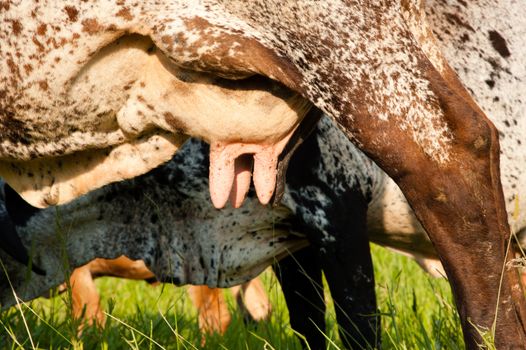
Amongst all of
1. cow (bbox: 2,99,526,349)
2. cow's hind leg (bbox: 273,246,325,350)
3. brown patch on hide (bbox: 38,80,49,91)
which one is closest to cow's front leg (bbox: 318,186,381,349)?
cow (bbox: 2,99,526,349)

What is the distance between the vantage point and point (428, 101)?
122 inches

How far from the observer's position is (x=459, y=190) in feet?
10.2

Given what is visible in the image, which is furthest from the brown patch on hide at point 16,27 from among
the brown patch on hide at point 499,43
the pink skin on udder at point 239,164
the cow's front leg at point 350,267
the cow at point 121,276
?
the cow at point 121,276

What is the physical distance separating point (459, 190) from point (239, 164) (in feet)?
2.46

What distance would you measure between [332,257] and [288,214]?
267mm

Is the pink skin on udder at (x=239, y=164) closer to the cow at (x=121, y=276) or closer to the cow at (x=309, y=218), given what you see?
the cow at (x=309, y=218)

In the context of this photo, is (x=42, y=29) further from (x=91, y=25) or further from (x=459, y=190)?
(x=459, y=190)

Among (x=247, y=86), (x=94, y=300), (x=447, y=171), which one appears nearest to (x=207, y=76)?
(x=247, y=86)

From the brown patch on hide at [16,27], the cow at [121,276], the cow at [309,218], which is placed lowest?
the cow at [121,276]

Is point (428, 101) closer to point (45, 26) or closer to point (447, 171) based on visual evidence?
point (447, 171)

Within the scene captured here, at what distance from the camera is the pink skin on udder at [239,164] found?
133 inches

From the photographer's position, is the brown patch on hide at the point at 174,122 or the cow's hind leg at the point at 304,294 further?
the cow's hind leg at the point at 304,294

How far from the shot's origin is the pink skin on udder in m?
3.37

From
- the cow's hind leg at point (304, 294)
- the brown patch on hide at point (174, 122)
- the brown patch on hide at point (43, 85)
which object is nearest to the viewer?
the brown patch on hide at point (43, 85)
